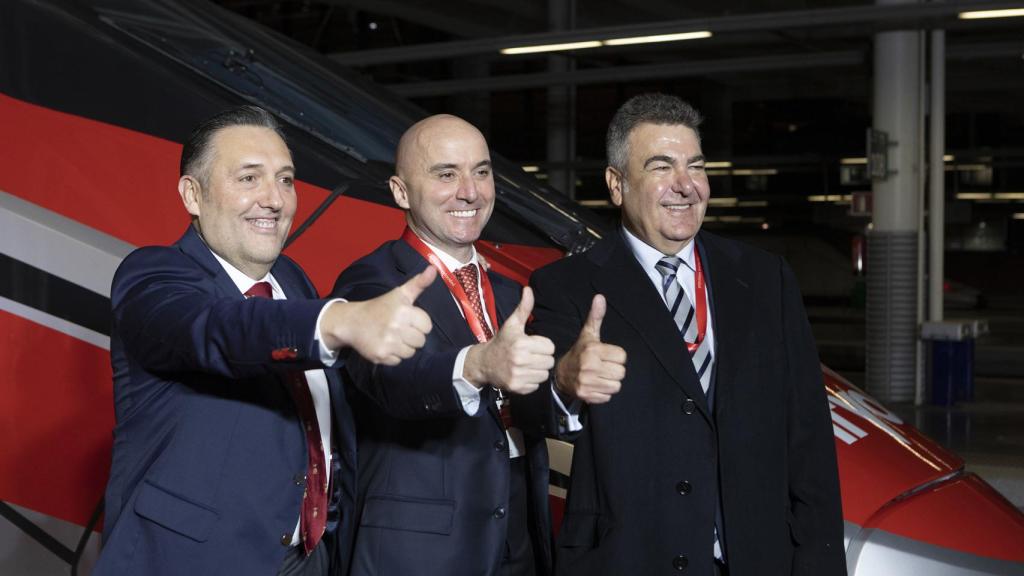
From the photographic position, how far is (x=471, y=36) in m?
14.2

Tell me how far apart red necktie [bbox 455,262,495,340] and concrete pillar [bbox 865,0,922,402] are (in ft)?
28.7

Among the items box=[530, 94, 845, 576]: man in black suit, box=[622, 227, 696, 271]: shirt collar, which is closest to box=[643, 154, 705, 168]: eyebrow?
box=[530, 94, 845, 576]: man in black suit

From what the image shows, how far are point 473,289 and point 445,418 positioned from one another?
303mm

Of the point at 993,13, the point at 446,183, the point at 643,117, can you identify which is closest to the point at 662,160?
the point at 643,117

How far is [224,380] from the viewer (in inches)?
78.9

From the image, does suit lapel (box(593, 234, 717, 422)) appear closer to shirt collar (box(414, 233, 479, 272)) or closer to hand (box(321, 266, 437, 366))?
shirt collar (box(414, 233, 479, 272))

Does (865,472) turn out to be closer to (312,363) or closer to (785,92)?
(312,363)

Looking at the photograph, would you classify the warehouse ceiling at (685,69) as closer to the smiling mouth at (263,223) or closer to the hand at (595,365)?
the hand at (595,365)

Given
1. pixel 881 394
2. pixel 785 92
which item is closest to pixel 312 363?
pixel 881 394

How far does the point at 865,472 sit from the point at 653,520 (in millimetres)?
995

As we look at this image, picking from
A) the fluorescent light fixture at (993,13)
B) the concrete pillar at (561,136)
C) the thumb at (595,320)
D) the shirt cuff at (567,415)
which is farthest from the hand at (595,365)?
the concrete pillar at (561,136)

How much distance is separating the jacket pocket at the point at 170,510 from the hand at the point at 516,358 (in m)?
0.56

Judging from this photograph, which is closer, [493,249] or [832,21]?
[493,249]

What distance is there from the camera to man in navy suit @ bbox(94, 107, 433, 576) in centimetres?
179
